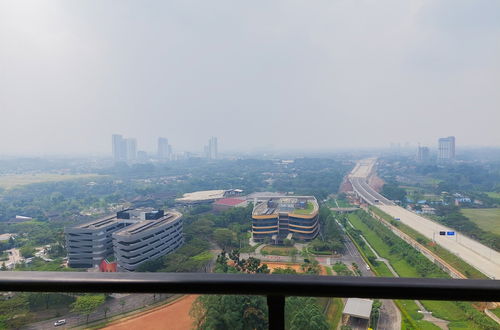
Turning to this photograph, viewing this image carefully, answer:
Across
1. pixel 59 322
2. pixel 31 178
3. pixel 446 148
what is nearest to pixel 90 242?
pixel 31 178

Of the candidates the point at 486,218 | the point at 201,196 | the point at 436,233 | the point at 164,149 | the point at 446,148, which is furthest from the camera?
the point at 164,149

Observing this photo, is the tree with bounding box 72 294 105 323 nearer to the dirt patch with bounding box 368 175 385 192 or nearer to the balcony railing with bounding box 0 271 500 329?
the balcony railing with bounding box 0 271 500 329

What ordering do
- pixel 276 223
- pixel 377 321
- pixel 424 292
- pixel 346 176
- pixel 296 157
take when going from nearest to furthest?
pixel 424 292 → pixel 377 321 → pixel 276 223 → pixel 346 176 → pixel 296 157

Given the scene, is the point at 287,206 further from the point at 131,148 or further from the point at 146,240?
the point at 131,148

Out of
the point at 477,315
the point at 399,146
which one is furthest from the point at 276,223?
the point at 477,315

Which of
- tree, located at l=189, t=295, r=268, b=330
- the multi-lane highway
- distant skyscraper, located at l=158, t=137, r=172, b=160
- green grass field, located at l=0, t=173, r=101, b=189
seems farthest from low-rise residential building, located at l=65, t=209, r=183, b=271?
the multi-lane highway

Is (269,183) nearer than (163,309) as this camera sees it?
No

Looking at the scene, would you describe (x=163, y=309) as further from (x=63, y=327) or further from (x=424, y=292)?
(x=424, y=292)
